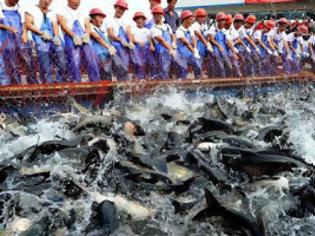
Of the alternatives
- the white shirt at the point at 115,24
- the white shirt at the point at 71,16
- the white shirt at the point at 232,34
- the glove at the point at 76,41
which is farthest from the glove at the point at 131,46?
the white shirt at the point at 232,34

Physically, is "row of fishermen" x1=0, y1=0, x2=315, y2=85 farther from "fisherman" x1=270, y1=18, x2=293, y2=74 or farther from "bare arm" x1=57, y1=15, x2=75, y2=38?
"fisherman" x1=270, y1=18, x2=293, y2=74

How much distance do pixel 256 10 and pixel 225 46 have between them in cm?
1439

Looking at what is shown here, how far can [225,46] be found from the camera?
50.9 ft

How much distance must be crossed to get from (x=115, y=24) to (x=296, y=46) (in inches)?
319

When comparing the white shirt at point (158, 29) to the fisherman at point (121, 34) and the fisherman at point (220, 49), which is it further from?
the fisherman at point (220, 49)

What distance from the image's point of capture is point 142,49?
1284 centimetres

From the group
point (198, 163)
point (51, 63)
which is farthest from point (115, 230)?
point (51, 63)

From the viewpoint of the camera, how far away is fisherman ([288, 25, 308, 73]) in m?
18.4

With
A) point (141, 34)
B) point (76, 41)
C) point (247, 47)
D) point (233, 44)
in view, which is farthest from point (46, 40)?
point (247, 47)

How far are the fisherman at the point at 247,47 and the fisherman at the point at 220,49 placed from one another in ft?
2.19

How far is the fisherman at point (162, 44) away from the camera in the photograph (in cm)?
1282

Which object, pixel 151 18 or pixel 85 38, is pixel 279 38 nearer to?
pixel 151 18

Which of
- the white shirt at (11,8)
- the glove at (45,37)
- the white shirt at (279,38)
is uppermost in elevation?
the white shirt at (11,8)

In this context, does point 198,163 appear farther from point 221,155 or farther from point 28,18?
point 28,18
